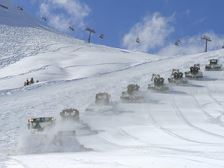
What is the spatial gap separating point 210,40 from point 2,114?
61491 millimetres

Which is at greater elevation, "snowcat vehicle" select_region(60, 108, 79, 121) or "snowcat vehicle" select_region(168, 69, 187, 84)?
"snowcat vehicle" select_region(168, 69, 187, 84)

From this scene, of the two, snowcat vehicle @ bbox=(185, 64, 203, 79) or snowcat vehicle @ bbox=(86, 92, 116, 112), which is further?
snowcat vehicle @ bbox=(185, 64, 203, 79)

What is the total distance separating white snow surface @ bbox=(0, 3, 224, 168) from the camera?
19281 millimetres

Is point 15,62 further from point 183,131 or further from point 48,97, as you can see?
point 183,131

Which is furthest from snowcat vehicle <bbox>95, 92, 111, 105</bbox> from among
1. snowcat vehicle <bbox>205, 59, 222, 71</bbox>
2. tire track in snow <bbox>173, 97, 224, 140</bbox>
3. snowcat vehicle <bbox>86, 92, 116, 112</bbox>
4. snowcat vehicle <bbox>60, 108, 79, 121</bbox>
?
snowcat vehicle <bbox>205, 59, 222, 71</bbox>

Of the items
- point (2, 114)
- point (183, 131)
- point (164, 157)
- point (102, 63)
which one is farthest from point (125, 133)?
point (102, 63)

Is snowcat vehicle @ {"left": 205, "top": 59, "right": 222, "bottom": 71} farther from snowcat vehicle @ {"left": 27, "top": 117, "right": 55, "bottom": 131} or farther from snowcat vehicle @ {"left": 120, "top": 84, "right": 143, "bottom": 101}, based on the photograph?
snowcat vehicle @ {"left": 27, "top": 117, "right": 55, "bottom": 131}

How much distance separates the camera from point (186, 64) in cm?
5106

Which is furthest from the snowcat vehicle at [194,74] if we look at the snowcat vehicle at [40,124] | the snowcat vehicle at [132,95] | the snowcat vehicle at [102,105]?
the snowcat vehicle at [40,124]

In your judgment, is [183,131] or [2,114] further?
[2,114]

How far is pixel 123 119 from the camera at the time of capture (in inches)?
1180

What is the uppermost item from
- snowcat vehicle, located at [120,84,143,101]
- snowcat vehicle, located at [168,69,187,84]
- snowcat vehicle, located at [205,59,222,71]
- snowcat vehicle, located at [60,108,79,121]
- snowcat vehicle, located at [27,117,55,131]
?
snowcat vehicle, located at [205,59,222,71]

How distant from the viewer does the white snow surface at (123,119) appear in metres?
19.3

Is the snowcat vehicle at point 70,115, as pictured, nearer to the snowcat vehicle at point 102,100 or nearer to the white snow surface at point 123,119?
the white snow surface at point 123,119
